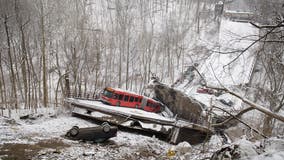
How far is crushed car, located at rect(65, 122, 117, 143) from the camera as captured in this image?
7.82 meters

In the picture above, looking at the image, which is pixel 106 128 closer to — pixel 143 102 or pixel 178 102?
pixel 143 102

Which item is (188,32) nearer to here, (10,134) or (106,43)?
(106,43)

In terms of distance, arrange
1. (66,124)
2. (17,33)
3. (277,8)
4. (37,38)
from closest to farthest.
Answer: (277,8)
(66,124)
(17,33)
(37,38)

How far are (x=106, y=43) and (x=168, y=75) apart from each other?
8.39 metres

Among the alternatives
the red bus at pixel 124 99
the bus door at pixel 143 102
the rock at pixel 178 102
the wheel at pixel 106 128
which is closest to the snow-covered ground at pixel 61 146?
the wheel at pixel 106 128

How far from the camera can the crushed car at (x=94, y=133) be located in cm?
782

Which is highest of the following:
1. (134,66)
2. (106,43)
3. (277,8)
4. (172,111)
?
(277,8)

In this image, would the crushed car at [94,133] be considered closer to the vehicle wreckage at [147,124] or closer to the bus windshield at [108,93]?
the vehicle wreckage at [147,124]

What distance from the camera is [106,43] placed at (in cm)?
2384

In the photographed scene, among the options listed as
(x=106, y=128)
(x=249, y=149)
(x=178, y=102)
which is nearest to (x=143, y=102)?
(x=178, y=102)

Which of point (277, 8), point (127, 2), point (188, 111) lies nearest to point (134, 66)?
point (127, 2)

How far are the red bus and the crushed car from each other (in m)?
6.76

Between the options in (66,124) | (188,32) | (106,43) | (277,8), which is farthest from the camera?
(188,32)

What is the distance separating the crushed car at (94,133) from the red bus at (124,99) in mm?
6759
